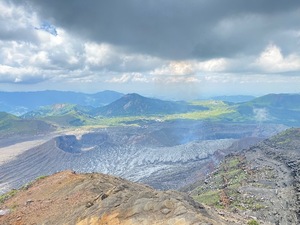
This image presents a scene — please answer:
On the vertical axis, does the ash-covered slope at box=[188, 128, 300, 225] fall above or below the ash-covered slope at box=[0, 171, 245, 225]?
below

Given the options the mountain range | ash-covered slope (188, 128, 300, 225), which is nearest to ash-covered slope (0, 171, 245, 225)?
the mountain range

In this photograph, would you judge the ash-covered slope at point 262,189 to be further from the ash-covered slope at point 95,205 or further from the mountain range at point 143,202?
the ash-covered slope at point 95,205

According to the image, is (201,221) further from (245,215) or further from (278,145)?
(278,145)

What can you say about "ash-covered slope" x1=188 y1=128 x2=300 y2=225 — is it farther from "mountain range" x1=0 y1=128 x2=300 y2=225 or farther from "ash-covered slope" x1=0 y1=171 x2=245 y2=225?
"ash-covered slope" x1=0 y1=171 x2=245 y2=225

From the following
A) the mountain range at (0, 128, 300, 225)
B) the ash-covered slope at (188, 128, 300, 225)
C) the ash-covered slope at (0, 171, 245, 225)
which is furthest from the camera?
the ash-covered slope at (188, 128, 300, 225)

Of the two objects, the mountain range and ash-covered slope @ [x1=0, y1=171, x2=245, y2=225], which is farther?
the mountain range

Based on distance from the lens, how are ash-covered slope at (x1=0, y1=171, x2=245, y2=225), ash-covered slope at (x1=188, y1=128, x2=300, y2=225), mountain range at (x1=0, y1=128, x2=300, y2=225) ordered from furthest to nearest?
ash-covered slope at (x1=188, y1=128, x2=300, y2=225) → mountain range at (x1=0, y1=128, x2=300, y2=225) → ash-covered slope at (x1=0, y1=171, x2=245, y2=225)
